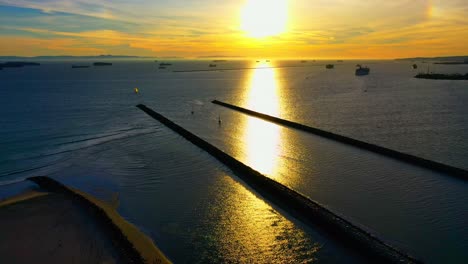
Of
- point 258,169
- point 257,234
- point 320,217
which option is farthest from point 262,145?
point 257,234

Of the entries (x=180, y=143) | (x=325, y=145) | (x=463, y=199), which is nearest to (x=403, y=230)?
(x=463, y=199)

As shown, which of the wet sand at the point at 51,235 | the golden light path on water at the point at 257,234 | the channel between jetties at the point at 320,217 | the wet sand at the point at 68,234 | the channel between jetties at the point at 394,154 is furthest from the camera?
the channel between jetties at the point at 394,154

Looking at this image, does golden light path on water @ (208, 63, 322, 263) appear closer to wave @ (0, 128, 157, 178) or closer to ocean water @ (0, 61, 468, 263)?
ocean water @ (0, 61, 468, 263)

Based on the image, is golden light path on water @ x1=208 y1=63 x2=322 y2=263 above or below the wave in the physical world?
below

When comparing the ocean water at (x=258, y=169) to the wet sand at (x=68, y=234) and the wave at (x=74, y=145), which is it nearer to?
the wave at (x=74, y=145)

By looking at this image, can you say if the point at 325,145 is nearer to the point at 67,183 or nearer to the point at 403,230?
the point at 403,230

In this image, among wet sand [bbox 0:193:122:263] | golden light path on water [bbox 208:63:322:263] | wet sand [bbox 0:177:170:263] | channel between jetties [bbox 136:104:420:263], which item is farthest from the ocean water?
wet sand [bbox 0:193:122:263]

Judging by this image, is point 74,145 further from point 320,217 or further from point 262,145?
Result: point 320,217

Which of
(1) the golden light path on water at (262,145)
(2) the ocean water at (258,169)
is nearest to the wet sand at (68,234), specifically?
(2) the ocean water at (258,169)
